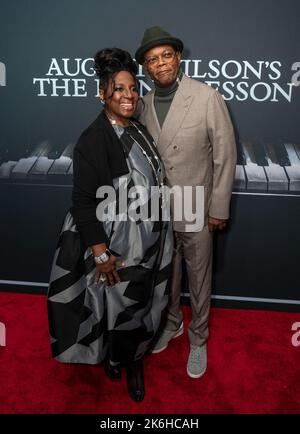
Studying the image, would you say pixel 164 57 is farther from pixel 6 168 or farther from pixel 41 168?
pixel 6 168

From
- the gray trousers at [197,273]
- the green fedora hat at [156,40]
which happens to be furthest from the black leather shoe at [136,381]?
the green fedora hat at [156,40]

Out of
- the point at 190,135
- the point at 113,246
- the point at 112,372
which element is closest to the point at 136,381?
the point at 112,372

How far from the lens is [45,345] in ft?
8.34

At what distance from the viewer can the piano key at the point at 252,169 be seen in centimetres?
258

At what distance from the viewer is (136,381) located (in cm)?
214

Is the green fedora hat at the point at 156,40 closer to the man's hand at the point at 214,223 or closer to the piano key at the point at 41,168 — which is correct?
the man's hand at the point at 214,223

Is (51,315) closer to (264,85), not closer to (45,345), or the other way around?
(45,345)

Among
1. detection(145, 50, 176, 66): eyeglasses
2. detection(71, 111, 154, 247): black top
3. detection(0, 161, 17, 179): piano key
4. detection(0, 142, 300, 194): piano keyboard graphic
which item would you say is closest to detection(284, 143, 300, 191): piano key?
detection(0, 142, 300, 194): piano keyboard graphic

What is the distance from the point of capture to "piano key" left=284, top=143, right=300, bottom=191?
2549mm

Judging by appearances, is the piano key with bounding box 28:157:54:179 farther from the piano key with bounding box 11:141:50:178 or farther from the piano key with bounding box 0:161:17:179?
the piano key with bounding box 0:161:17:179

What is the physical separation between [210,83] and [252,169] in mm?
578

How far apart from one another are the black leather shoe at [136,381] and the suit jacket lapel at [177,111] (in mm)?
1150

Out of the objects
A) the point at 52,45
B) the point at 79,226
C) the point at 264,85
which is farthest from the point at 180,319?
the point at 52,45

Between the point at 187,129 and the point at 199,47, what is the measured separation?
745 mm
